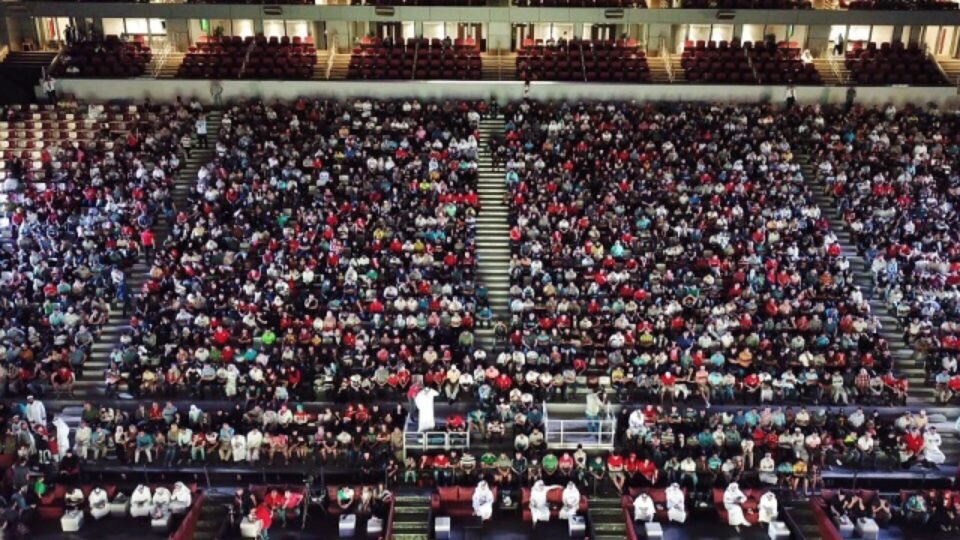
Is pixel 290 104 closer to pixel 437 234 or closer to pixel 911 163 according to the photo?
pixel 437 234

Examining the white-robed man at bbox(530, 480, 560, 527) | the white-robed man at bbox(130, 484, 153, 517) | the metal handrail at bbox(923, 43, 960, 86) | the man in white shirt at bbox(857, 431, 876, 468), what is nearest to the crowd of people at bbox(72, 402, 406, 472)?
the white-robed man at bbox(130, 484, 153, 517)

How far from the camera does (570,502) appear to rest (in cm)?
2486

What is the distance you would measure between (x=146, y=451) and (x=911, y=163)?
30701 millimetres

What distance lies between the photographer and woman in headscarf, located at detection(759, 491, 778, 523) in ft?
82.0

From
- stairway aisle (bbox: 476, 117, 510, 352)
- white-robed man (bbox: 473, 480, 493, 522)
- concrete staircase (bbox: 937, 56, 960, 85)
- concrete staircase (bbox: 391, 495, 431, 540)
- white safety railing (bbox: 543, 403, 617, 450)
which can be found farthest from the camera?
concrete staircase (bbox: 937, 56, 960, 85)

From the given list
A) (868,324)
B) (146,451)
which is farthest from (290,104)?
(868,324)

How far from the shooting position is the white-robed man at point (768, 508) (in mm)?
24984

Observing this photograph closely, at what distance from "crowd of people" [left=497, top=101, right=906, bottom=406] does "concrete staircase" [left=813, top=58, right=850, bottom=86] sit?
5829 millimetres

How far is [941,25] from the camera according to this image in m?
46.5

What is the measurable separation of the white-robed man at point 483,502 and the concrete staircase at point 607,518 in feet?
8.52

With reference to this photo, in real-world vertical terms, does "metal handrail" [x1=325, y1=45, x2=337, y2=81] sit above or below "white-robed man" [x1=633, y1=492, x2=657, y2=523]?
above

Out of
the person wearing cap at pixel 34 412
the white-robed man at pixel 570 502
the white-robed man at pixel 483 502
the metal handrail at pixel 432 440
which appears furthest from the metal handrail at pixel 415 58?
→ the white-robed man at pixel 570 502

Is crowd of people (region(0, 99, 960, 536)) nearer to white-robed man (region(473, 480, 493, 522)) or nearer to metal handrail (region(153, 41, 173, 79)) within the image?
white-robed man (region(473, 480, 493, 522))

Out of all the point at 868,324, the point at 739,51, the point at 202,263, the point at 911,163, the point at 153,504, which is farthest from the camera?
the point at 739,51
